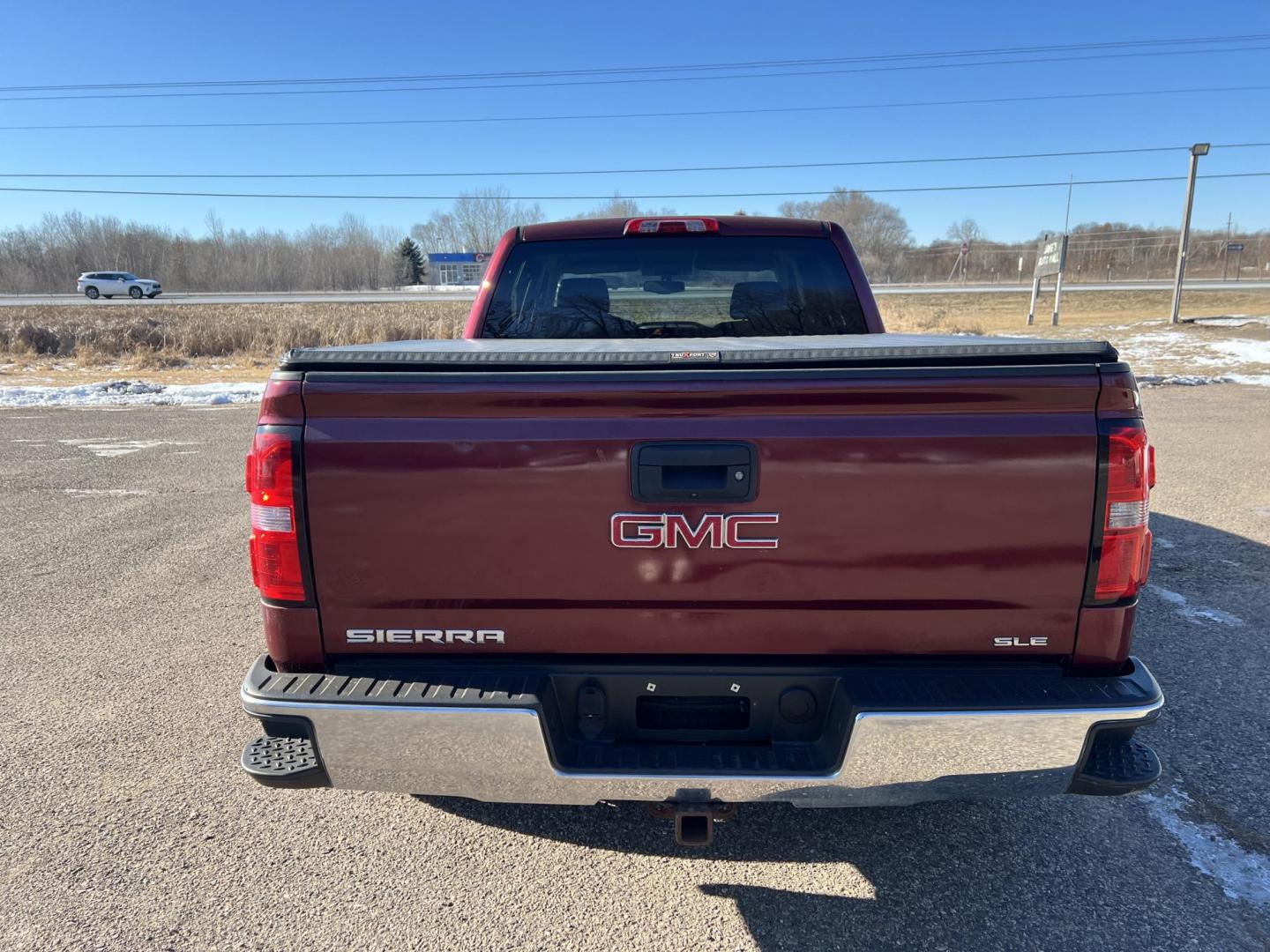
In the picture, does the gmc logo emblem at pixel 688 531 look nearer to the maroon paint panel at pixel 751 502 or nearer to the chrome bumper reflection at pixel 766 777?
the maroon paint panel at pixel 751 502

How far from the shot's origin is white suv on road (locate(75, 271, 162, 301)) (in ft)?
154

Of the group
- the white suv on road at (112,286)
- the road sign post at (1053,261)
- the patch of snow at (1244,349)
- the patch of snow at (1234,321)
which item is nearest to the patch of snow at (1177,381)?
the patch of snow at (1244,349)

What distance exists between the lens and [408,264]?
8869 centimetres

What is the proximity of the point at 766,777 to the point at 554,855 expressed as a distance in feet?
3.13

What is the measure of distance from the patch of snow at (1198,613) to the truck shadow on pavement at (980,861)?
116 cm

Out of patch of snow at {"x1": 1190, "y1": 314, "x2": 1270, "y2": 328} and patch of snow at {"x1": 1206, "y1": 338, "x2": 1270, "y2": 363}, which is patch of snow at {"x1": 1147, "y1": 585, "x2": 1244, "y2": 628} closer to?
patch of snow at {"x1": 1206, "y1": 338, "x2": 1270, "y2": 363}

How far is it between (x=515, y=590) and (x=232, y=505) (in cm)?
568

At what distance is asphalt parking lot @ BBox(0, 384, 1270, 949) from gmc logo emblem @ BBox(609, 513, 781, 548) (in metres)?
1.15

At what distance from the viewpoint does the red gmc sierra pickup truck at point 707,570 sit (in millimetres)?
1967

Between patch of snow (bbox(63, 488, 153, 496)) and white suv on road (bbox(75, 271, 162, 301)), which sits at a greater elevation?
white suv on road (bbox(75, 271, 162, 301))

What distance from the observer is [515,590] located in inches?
82.1

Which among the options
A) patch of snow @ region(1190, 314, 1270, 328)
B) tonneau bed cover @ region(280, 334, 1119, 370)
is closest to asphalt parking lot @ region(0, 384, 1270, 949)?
tonneau bed cover @ region(280, 334, 1119, 370)

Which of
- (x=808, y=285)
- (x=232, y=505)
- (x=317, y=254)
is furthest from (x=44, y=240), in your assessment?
(x=808, y=285)

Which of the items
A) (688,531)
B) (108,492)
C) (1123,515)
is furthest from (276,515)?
(108,492)
